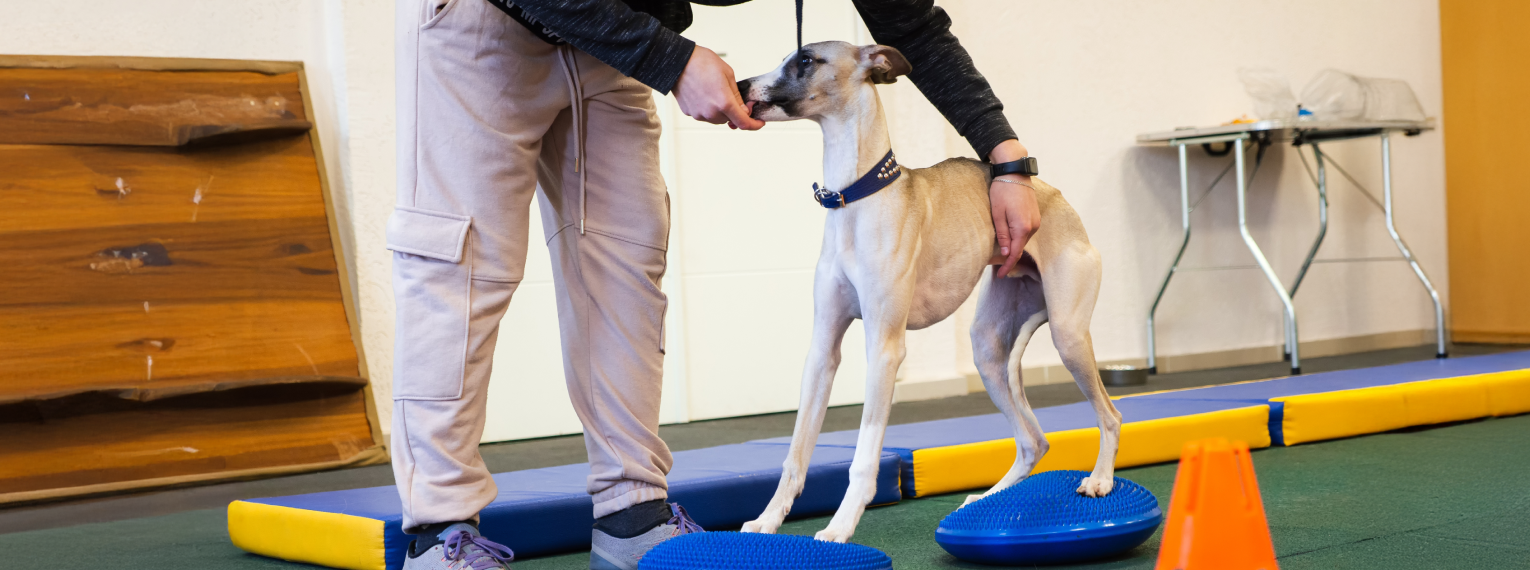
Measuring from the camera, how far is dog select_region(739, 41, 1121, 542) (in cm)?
190

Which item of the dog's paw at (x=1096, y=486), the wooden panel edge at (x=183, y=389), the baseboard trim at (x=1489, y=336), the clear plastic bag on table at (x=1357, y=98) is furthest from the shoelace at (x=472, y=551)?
the baseboard trim at (x=1489, y=336)


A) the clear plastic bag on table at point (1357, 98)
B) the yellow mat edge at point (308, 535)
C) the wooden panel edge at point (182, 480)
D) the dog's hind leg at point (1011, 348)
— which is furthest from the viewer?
the clear plastic bag on table at point (1357, 98)

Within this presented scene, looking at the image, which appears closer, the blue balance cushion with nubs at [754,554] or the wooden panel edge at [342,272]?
the blue balance cushion with nubs at [754,554]

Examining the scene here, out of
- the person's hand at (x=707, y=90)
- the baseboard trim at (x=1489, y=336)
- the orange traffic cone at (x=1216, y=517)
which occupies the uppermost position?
the person's hand at (x=707, y=90)

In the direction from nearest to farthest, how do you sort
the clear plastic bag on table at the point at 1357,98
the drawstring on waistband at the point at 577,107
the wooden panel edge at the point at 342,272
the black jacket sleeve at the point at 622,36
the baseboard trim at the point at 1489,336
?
the black jacket sleeve at the point at 622,36
the drawstring on waistband at the point at 577,107
the wooden panel edge at the point at 342,272
the clear plastic bag on table at the point at 1357,98
the baseboard trim at the point at 1489,336

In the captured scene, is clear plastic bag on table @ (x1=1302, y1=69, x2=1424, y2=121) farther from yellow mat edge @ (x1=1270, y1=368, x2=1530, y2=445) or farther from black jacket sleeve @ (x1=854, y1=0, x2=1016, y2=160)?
black jacket sleeve @ (x1=854, y1=0, x2=1016, y2=160)

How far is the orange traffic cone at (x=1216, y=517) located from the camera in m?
1.22

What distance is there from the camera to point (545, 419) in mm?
4480

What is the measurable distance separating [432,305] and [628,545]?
479 millimetres

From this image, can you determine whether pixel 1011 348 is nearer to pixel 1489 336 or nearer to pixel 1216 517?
pixel 1216 517

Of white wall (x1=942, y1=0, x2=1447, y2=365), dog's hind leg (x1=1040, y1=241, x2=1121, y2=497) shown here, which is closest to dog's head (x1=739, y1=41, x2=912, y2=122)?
dog's hind leg (x1=1040, y1=241, x2=1121, y2=497)

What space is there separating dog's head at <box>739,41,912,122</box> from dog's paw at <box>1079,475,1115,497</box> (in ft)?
2.51

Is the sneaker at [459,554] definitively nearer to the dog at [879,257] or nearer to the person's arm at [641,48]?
the dog at [879,257]

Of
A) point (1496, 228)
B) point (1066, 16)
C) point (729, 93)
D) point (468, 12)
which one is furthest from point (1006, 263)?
point (1496, 228)
